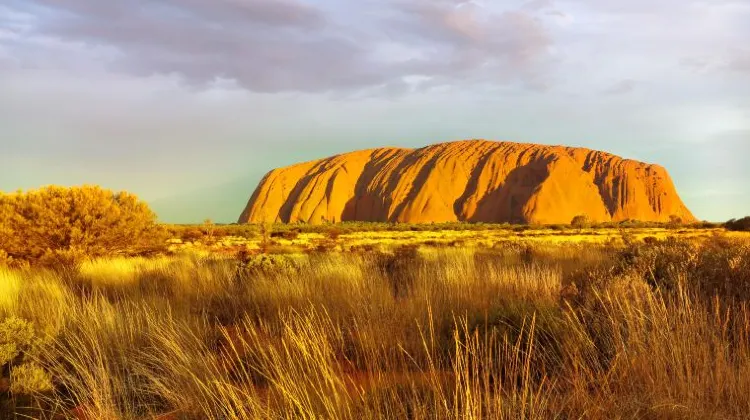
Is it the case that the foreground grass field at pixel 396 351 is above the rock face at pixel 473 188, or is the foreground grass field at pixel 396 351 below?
below

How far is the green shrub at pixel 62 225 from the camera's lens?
14.5 m

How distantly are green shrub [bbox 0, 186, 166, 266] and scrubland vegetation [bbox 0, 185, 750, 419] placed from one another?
5.25m

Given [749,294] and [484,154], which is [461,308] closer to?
[749,294]

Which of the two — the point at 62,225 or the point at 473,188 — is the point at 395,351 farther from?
the point at 473,188

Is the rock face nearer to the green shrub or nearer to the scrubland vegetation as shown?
the green shrub

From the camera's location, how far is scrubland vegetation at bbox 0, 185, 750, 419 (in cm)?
299

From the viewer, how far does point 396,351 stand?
4.50 meters

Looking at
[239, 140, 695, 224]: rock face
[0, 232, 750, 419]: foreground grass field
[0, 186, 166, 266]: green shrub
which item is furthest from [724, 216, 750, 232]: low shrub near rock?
[0, 186, 166, 266]: green shrub

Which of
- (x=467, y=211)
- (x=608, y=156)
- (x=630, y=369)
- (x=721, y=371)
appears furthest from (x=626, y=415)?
(x=608, y=156)

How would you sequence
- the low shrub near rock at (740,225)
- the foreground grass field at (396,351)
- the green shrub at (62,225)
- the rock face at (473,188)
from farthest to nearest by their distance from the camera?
the rock face at (473,188) < the low shrub near rock at (740,225) < the green shrub at (62,225) < the foreground grass field at (396,351)

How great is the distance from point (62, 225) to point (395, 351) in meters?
13.9

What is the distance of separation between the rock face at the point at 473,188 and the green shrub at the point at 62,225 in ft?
279

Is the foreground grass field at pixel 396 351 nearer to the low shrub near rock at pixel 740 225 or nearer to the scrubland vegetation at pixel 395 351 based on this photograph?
the scrubland vegetation at pixel 395 351

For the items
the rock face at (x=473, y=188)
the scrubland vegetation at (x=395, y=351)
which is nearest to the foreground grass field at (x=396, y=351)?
the scrubland vegetation at (x=395, y=351)
